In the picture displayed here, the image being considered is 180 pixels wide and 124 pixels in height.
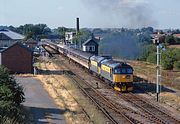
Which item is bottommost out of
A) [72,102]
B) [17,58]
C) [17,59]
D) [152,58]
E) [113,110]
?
[152,58]

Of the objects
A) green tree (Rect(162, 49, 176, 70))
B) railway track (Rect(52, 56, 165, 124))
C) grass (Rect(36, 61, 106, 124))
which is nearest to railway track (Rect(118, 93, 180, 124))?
railway track (Rect(52, 56, 165, 124))

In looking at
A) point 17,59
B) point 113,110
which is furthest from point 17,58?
point 113,110

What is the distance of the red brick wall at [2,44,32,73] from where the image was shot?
5275 centimetres

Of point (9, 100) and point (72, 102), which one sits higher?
point (9, 100)

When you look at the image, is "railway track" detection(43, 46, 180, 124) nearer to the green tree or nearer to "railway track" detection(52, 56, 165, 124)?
"railway track" detection(52, 56, 165, 124)

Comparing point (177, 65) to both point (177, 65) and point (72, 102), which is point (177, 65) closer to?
point (177, 65)

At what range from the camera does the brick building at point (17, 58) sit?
52688mm

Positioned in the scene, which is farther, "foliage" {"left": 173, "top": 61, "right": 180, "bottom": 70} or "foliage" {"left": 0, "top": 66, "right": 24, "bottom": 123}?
"foliage" {"left": 173, "top": 61, "right": 180, "bottom": 70}

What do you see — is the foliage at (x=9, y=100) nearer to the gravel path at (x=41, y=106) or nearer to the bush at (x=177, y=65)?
the gravel path at (x=41, y=106)

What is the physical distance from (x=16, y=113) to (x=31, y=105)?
318 inches

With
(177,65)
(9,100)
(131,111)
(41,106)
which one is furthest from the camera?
(177,65)

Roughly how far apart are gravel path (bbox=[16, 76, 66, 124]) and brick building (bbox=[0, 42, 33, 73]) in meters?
12.6

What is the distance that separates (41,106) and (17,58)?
25087 mm

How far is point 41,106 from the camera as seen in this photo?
28750 mm
